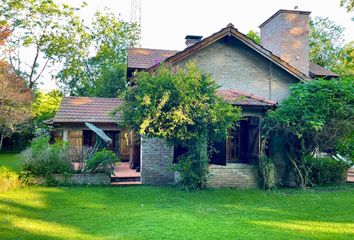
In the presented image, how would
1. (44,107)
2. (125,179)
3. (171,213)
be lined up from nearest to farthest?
1. (171,213)
2. (125,179)
3. (44,107)

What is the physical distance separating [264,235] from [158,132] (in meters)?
5.38

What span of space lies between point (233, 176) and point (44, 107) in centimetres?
2519

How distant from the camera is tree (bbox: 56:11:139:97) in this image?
35.5m

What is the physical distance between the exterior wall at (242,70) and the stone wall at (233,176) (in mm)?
3693

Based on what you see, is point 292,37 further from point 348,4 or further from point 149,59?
point 149,59

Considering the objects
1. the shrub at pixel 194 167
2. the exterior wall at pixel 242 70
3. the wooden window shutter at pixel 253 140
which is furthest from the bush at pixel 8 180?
the wooden window shutter at pixel 253 140

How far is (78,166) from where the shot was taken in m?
13.5

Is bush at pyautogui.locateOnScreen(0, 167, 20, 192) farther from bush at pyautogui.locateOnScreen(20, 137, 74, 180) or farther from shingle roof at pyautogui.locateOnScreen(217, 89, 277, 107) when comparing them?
shingle roof at pyautogui.locateOnScreen(217, 89, 277, 107)

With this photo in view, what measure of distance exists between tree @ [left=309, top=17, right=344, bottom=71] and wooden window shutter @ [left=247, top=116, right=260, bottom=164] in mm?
21654

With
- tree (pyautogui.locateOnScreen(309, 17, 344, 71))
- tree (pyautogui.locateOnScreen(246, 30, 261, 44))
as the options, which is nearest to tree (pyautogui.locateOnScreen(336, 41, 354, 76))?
tree (pyautogui.locateOnScreen(309, 17, 344, 71))

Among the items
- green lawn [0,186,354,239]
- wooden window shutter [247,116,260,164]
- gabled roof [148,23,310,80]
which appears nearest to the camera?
green lawn [0,186,354,239]

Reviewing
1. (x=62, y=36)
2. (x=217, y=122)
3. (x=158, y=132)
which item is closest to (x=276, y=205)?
(x=217, y=122)

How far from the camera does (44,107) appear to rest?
108 feet

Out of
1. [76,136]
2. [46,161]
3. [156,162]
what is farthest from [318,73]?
[46,161]
